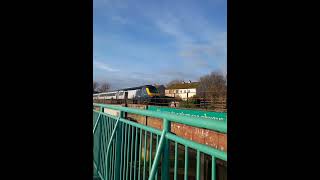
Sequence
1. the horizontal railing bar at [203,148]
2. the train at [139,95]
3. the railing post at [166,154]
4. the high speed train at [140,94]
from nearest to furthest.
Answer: the horizontal railing bar at [203,148] < the railing post at [166,154] < the train at [139,95] < the high speed train at [140,94]

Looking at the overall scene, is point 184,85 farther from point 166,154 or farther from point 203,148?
point 203,148

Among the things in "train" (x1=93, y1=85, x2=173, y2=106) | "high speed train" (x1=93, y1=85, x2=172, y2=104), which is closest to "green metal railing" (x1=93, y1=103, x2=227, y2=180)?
"train" (x1=93, y1=85, x2=173, y2=106)

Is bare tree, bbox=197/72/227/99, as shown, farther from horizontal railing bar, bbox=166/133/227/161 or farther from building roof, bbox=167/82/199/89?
building roof, bbox=167/82/199/89

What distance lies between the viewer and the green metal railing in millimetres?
1501

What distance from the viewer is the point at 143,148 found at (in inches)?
107

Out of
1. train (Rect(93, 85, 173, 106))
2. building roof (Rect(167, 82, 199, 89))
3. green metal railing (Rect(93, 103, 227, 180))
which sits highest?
building roof (Rect(167, 82, 199, 89))

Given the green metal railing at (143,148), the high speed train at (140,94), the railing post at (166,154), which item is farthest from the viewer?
the high speed train at (140,94)

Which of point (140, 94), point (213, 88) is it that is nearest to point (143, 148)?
point (213, 88)

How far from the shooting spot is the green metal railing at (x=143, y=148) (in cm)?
150

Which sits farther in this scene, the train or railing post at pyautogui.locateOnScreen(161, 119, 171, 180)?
the train

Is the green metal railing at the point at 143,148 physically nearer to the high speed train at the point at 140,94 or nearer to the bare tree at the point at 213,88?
the bare tree at the point at 213,88

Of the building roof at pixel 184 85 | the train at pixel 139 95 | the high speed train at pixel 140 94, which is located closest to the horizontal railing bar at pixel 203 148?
the train at pixel 139 95
